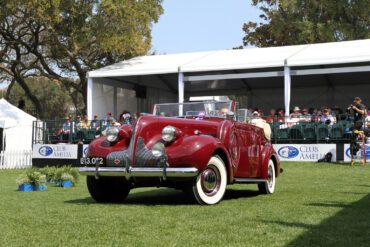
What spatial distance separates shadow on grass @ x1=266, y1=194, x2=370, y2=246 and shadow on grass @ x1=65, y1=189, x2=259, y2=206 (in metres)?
2.04

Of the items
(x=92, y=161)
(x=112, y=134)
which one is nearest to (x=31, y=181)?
(x=92, y=161)

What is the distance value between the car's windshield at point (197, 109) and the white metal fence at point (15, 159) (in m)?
13.3

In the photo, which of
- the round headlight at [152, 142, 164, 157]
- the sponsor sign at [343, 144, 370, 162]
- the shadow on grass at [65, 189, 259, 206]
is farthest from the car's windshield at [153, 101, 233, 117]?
the sponsor sign at [343, 144, 370, 162]

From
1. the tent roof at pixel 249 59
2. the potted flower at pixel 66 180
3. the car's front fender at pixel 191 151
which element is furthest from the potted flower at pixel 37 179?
the tent roof at pixel 249 59

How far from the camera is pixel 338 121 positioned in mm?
18656

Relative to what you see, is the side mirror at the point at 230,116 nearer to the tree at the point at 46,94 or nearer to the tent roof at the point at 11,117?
the tent roof at the point at 11,117

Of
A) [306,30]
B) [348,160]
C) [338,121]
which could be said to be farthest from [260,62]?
[306,30]

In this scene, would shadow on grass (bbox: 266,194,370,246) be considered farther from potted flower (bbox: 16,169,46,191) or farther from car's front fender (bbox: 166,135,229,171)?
potted flower (bbox: 16,169,46,191)

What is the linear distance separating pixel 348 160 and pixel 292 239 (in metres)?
13.5

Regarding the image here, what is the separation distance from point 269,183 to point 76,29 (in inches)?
837

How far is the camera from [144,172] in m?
7.25

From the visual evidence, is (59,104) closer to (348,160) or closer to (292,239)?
(348,160)

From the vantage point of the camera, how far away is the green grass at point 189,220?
486cm

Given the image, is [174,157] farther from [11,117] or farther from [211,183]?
[11,117]
